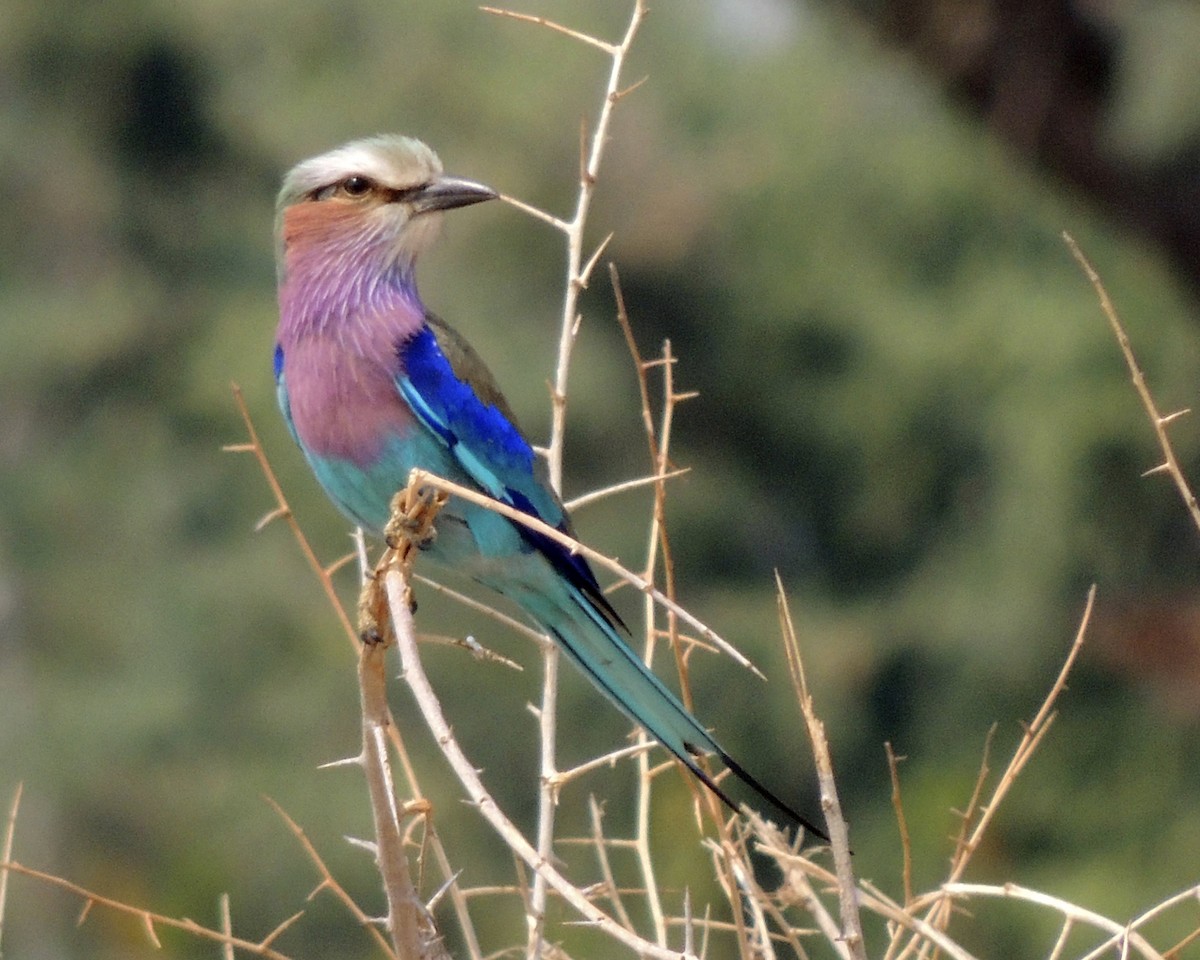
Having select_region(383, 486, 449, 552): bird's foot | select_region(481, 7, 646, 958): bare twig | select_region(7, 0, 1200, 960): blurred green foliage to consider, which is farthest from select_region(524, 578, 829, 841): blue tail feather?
select_region(7, 0, 1200, 960): blurred green foliage

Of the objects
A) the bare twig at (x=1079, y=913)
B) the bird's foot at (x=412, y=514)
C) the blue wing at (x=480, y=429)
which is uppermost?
the bare twig at (x=1079, y=913)

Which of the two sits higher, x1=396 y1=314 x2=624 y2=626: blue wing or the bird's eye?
the bird's eye

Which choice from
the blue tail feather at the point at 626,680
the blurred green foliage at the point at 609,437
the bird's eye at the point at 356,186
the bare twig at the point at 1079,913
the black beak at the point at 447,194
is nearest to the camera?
the bare twig at the point at 1079,913

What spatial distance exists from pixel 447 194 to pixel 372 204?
0.49ft

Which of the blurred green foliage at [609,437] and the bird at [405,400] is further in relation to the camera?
the blurred green foliage at [609,437]

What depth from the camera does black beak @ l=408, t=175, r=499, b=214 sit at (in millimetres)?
3064

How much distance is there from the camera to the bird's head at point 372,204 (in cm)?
314

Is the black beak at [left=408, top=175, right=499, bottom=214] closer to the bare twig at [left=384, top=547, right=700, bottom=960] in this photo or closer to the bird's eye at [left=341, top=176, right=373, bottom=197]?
the bird's eye at [left=341, top=176, right=373, bottom=197]

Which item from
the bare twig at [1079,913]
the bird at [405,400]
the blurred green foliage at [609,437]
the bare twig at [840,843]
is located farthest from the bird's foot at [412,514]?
the blurred green foliage at [609,437]

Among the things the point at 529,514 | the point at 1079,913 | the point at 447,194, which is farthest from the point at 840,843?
the point at 447,194

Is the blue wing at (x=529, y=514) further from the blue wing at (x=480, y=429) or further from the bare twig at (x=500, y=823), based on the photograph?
the bare twig at (x=500, y=823)

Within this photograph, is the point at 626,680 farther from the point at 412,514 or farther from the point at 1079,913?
the point at 1079,913

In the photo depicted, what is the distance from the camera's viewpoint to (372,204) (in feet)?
10.5

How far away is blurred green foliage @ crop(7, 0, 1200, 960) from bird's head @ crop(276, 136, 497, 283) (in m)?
7.17
